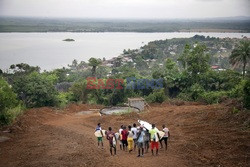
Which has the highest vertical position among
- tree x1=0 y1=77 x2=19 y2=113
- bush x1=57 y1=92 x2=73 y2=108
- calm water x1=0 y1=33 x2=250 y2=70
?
tree x1=0 y1=77 x2=19 y2=113

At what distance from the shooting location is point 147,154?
39.1 feet

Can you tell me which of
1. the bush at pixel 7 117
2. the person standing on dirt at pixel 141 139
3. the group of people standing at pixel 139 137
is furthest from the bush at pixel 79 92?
the person standing on dirt at pixel 141 139

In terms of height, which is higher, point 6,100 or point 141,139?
point 141,139

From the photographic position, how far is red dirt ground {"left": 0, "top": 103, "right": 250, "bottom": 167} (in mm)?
11039

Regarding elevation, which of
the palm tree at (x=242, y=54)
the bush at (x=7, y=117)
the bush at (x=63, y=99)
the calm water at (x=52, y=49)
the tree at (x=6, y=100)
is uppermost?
the palm tree at (x=242, y=54)

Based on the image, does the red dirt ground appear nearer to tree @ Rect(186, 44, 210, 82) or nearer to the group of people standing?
the group of people standing

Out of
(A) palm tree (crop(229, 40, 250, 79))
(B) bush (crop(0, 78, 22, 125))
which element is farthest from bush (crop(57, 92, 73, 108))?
(A) palm tree (crop(229, 40, 250, 79))

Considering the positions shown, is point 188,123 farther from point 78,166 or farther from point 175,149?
point 78,166

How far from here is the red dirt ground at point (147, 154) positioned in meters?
11.0

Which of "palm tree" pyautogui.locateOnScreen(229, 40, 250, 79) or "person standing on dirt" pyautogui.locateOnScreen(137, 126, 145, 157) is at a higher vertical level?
"palm tree" pyautogui.locateOnScreen(229, 40, 250, 79)

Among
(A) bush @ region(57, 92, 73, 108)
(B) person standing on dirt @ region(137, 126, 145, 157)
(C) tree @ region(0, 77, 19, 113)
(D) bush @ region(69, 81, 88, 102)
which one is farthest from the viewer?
(D) bush @ region(69, 81, 88, 102)

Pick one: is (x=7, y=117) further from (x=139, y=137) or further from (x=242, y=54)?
(x=242, y=54)

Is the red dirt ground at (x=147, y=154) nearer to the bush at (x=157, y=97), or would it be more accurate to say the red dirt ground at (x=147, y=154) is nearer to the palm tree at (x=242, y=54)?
the bush at (x=157, y=97)

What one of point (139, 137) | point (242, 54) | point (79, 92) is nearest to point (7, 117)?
point (139, 137)
